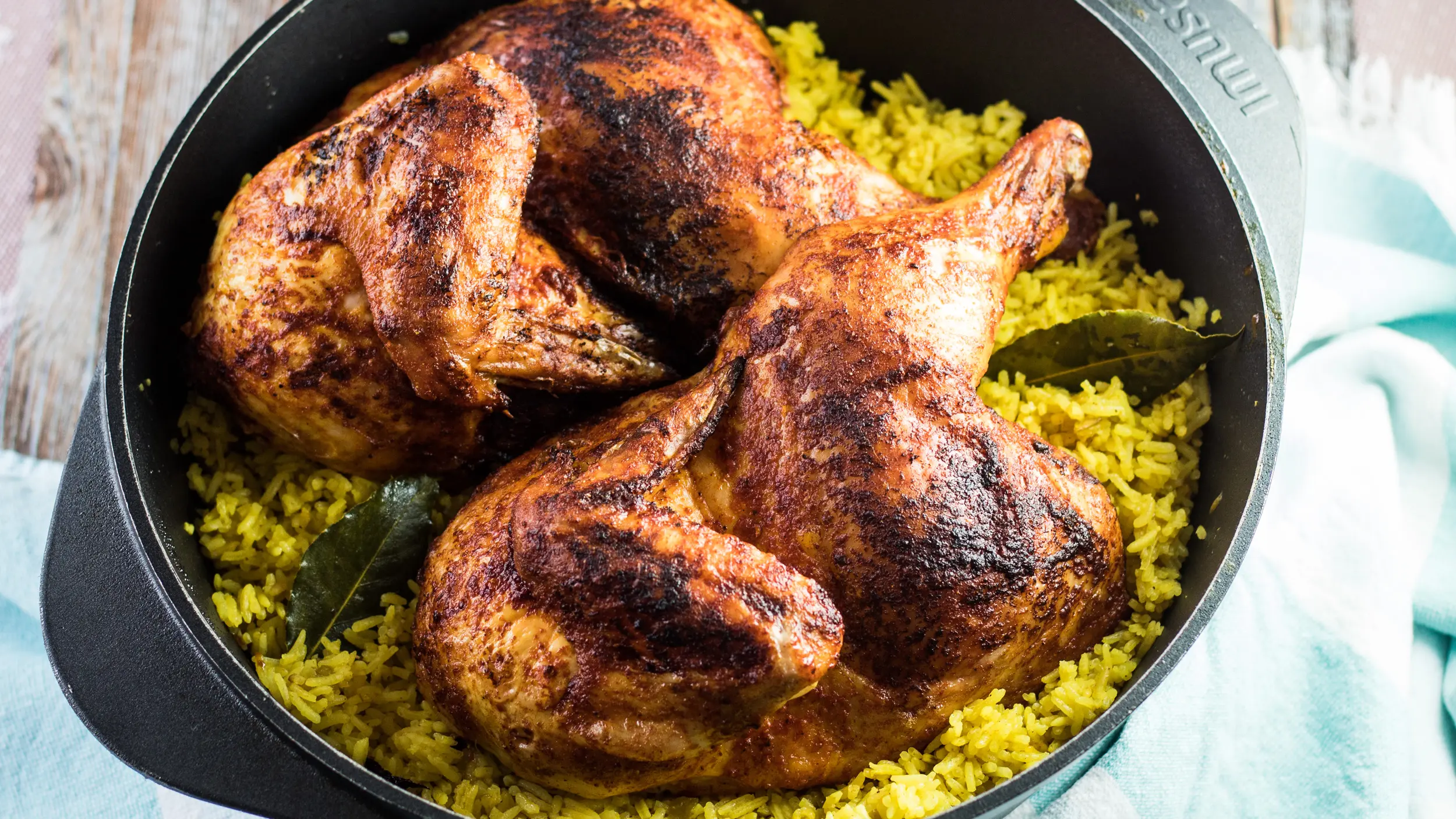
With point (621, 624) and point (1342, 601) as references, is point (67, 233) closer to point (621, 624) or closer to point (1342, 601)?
point (621, 624)

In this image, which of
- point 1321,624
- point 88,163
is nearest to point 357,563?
point 88,163

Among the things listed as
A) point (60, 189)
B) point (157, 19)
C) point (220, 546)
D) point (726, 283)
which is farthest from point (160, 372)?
point (157, 19)

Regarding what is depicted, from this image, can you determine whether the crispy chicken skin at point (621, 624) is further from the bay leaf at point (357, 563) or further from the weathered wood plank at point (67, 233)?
the weathered wood plank at point (67, 233)

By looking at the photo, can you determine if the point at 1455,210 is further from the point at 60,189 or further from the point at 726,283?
the point at 60,189

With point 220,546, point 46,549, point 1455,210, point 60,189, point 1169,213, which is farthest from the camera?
point 60,189

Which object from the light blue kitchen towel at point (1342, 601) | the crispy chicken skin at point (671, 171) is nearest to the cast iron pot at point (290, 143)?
the light blue kitchen towel at point (1342, 601)

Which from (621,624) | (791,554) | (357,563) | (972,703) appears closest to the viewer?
(621,624)
